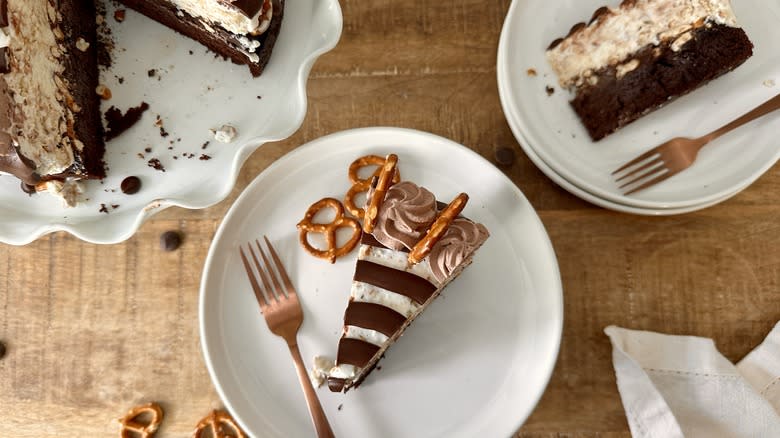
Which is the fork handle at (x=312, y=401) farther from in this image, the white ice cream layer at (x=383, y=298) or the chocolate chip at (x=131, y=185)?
the chocolate chip at (x=131, y=185)

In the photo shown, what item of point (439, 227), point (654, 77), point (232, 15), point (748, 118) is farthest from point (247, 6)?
point (748, 118)

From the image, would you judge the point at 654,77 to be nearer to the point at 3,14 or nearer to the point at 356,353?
the point at 356,353

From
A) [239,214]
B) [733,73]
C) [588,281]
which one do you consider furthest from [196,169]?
[733,73]

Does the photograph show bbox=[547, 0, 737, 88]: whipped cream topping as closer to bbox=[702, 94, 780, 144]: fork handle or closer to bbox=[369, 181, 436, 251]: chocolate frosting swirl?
bbox=[702, 94, 780, 144]: fork handle

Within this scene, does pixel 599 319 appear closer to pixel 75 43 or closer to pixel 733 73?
pixel 733 73

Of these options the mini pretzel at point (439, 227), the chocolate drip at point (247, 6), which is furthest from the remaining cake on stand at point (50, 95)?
the mini pretzel at point (439, 227)

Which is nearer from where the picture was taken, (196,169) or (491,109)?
(196,169)

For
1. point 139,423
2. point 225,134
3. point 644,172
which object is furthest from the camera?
point 139,423
